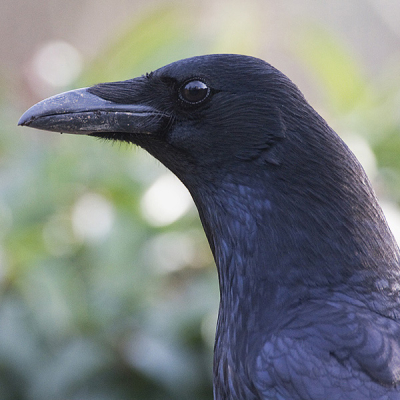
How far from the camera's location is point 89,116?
1.85 m

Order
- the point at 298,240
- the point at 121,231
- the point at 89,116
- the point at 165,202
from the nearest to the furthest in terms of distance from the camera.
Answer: the point at 298,240
the point at 89,116
the point at 121,231
the point at 165,202

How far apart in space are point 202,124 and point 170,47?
7.71ft

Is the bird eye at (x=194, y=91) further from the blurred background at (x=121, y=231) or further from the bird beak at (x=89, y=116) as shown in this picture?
the blurred background at (x=121, y=231)

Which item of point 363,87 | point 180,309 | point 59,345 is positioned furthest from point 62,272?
point 363,87

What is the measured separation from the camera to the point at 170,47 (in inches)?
160

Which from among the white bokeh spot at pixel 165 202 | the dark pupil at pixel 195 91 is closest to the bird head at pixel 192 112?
the dark pupil at pixel 195 91

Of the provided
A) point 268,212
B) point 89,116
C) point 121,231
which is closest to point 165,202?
point 121,231

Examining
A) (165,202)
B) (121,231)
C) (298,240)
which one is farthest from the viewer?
(165,202)

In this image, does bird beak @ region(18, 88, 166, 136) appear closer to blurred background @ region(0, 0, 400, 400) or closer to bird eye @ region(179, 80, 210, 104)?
bird eye @ region(179, 80, 210, 104)

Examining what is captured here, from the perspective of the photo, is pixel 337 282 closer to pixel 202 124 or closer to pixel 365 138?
pixel 202 124

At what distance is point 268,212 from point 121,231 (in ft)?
5.46

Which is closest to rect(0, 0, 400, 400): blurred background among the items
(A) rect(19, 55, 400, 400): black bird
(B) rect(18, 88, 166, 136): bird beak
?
(A) rect(19, 55, 400, 400): black bird

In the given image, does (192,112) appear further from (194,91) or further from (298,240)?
(298,240)

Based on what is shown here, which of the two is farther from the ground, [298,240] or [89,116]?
[89,116]
